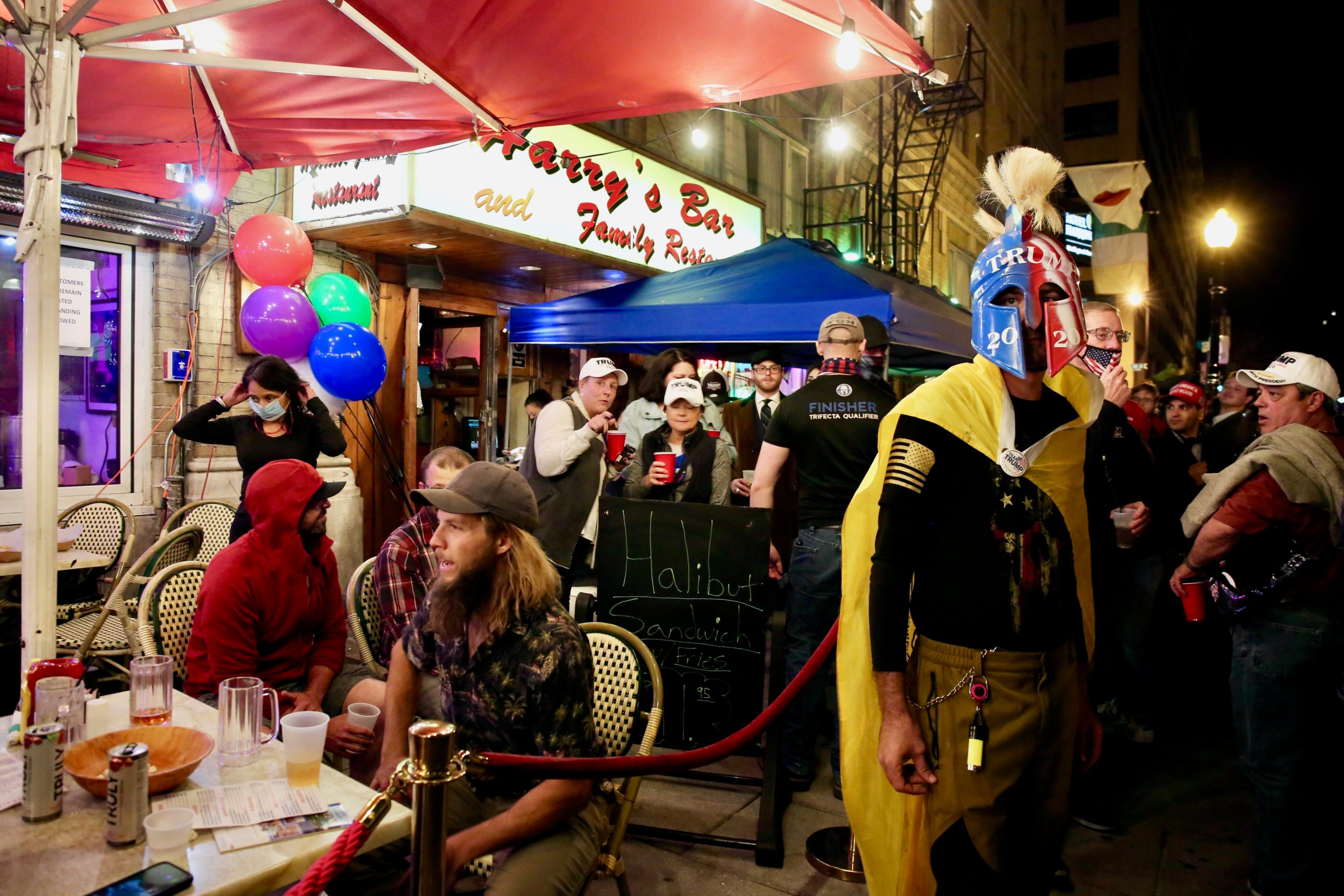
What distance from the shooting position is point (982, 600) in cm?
218

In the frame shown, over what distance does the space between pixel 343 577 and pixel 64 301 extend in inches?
118

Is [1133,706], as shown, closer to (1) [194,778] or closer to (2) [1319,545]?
(2) [1319,545]

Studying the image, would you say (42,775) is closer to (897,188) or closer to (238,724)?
(238,724)

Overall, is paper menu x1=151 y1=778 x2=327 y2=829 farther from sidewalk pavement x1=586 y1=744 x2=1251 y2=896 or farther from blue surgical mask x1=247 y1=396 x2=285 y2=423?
blue surgical mask x1=247 y1=396 x2=285 y2=423

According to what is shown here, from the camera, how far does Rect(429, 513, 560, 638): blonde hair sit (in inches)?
98.9

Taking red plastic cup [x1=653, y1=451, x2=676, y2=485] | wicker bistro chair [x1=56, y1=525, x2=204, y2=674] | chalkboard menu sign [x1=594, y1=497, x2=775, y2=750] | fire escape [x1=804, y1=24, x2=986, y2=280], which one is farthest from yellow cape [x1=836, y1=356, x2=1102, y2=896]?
fire escape [x1=804, y1=24, x2=986, y2=280]

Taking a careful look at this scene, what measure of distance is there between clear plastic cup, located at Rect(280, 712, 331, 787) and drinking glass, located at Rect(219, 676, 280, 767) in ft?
0.58

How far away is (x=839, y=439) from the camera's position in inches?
167

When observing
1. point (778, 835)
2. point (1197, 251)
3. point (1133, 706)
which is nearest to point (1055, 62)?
point (1133, 706)

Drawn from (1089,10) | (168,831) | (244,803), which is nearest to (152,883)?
(168,831)

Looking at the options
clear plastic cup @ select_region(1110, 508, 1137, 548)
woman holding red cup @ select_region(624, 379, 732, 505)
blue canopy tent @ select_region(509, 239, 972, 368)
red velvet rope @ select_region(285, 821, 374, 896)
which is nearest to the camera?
red velvet rope @ select_region(285, 821, 374, 896)

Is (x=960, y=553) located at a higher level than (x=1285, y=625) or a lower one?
higher

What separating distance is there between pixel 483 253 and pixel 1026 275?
21.2ft

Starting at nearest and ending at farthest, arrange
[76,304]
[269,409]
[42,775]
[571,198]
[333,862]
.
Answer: [333,862], [42,775], [269,409], [76,304], [571,198]
